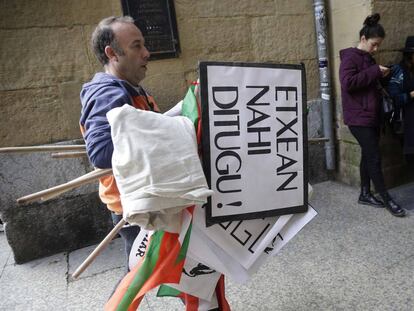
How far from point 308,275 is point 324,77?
2.37 metres

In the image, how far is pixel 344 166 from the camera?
13.7ft

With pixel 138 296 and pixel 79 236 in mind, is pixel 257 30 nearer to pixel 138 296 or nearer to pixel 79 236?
pixel 79 236

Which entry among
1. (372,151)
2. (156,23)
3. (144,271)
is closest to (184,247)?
(144,271)

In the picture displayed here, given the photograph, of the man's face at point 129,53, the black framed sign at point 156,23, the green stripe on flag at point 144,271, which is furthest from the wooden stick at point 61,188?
the black framed sign at point 156,23

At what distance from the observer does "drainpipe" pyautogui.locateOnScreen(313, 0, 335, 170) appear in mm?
3879

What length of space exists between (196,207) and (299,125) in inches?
21.5

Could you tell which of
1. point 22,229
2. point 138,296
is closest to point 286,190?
point 138,296

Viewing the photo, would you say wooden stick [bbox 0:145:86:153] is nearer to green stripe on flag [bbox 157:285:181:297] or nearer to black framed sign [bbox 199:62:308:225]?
black framed sign [bbox 199:62:308:225]

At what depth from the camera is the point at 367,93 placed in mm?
3326

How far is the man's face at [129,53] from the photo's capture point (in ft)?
4.97

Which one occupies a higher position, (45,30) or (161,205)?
(45,30)

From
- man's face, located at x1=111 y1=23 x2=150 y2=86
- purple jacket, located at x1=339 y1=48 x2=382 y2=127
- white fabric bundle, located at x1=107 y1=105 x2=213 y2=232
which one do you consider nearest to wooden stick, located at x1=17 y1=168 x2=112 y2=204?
white fabric bundle, located at x1=107 y1=105 x2=213 y2=232

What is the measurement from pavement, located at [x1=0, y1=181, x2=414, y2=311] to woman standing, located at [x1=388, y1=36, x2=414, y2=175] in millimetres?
725

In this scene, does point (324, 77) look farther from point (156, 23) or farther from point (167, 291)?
point (167, 291)
